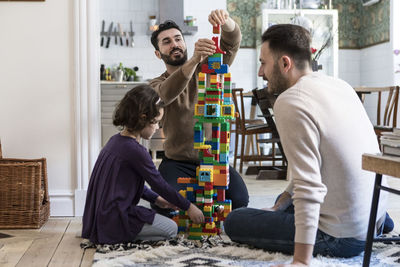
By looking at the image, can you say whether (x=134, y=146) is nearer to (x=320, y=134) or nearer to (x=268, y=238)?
(x=268, y=238)

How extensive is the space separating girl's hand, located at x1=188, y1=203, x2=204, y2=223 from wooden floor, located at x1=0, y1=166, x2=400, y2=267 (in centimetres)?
46

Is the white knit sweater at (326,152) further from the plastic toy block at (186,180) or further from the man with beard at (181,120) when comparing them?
the man with beard at (181,120)

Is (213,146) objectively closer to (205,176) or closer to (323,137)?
(205,176)

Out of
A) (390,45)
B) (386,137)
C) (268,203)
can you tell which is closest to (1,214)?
(268,203)

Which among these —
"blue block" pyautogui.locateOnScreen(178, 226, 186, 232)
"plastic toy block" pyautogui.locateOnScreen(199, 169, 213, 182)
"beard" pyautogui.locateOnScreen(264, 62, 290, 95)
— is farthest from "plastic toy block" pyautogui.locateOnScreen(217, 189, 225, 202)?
"beard" pyautogui.locateOnScreen(264, 62, 290, 95)

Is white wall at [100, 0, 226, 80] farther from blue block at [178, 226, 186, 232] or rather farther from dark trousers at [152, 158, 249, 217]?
blue block at [178, 226, 186, 232]

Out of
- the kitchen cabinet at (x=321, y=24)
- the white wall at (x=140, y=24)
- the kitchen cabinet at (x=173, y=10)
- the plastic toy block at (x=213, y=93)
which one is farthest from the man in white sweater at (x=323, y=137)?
the kitchen cabinet at (x=321, y=24)

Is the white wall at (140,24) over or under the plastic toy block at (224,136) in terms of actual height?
over

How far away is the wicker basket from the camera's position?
270cm

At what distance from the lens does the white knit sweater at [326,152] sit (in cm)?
159

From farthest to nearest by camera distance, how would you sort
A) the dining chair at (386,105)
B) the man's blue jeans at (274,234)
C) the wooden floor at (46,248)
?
the dining chair at (386,105)
the wooden floor at (46,248)
the man's blue jeans at (274,234)

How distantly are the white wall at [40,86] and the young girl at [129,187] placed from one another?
28.8 inches

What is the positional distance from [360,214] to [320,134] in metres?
0.34

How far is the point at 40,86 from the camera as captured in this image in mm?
3006
